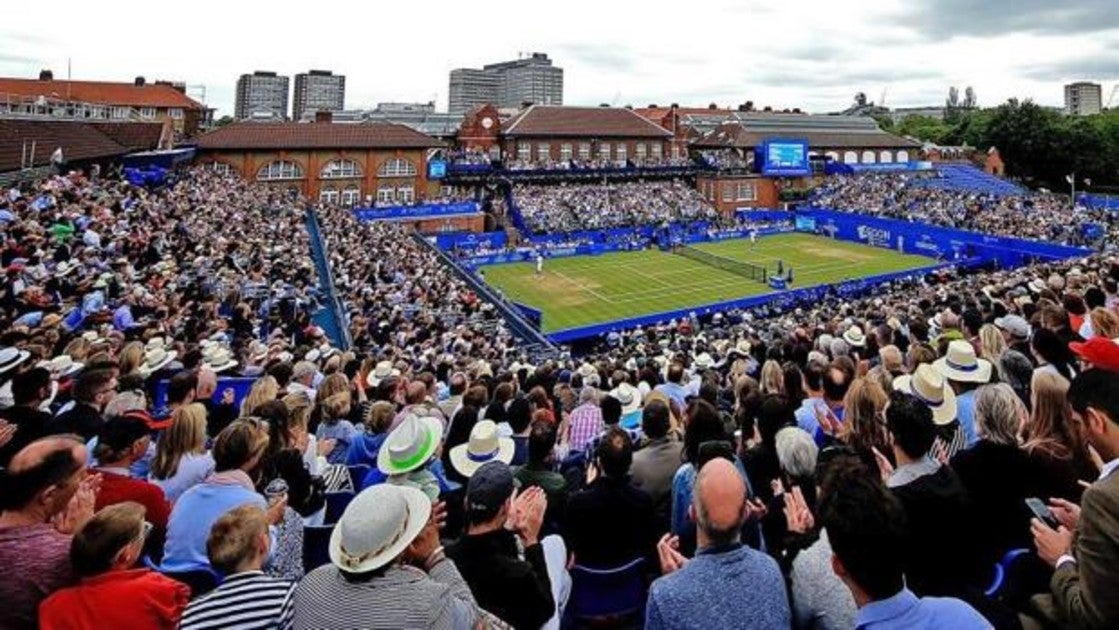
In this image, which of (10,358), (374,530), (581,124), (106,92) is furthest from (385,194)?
(374,530)

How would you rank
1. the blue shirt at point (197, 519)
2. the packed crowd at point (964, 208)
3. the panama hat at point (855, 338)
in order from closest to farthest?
the blue shirt at point (197, 519) < the panama hat at point (855, 338) < the packed crowd at point (964, 208)

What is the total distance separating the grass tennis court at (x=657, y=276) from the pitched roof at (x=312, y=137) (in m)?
17.9

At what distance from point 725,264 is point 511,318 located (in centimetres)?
2292

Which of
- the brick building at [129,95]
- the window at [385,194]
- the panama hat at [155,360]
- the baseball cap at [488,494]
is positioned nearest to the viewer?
the baseball cap at [488,494]

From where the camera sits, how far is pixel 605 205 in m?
62.3

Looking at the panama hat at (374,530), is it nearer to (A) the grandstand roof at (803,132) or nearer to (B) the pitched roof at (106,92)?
(A) the grandstand roof at (803,132)

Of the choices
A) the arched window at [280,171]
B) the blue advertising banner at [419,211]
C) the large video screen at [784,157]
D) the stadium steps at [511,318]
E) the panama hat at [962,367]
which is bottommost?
the stadium steps at [511,318]

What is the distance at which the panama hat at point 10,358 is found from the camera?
7203 mm

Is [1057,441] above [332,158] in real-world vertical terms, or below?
below

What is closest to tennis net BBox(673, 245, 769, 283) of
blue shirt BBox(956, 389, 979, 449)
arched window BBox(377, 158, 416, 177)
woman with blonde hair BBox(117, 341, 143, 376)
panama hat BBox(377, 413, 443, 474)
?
arched window BBox(377, 158, 416, 177)

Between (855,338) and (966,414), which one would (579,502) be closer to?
(966,414)

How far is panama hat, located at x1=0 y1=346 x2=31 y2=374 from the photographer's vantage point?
7.20m

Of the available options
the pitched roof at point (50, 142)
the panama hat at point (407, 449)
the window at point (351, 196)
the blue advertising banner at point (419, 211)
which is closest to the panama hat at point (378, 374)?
the panama hat at point (407, 449)

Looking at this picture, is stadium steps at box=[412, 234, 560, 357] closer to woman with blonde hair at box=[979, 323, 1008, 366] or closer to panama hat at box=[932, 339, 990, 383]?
woman with blonde hair at box=[979, 323, 1008, 366]
